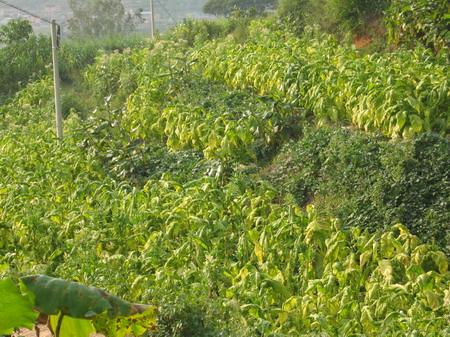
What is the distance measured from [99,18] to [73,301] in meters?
34.6

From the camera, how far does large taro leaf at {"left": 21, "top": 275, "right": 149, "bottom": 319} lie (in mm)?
4730

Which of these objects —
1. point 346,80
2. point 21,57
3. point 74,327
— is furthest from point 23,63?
point 74,327

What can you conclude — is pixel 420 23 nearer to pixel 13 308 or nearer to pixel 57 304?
pixel 57 304

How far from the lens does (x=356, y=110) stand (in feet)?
35.2

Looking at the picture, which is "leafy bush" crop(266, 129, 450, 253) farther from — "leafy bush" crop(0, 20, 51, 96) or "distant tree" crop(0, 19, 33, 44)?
Answer: "distant tree" crop(0, 19, 33, 44)

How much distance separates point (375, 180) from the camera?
9422 mm

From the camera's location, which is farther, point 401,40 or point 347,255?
point 401,40

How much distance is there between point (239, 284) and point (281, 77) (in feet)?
17.6

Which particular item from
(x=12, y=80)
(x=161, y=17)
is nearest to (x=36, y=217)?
(x=12, y=80)

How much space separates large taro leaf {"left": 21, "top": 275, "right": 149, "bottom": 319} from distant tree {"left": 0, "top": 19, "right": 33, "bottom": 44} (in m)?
18.5

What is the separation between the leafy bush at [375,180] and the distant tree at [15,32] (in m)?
13.8

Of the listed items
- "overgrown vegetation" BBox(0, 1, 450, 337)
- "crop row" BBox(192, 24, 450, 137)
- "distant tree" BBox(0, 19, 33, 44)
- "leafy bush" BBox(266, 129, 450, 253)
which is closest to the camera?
"overgrown vegetation" BBox(0, 1, 450, 337)

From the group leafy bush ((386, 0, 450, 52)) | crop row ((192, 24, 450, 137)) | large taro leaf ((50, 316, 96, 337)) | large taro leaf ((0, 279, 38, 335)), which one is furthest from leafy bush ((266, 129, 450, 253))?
large taro leaf ((0, 279, 38, 335))

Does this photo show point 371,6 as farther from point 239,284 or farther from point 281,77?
point 239,284
